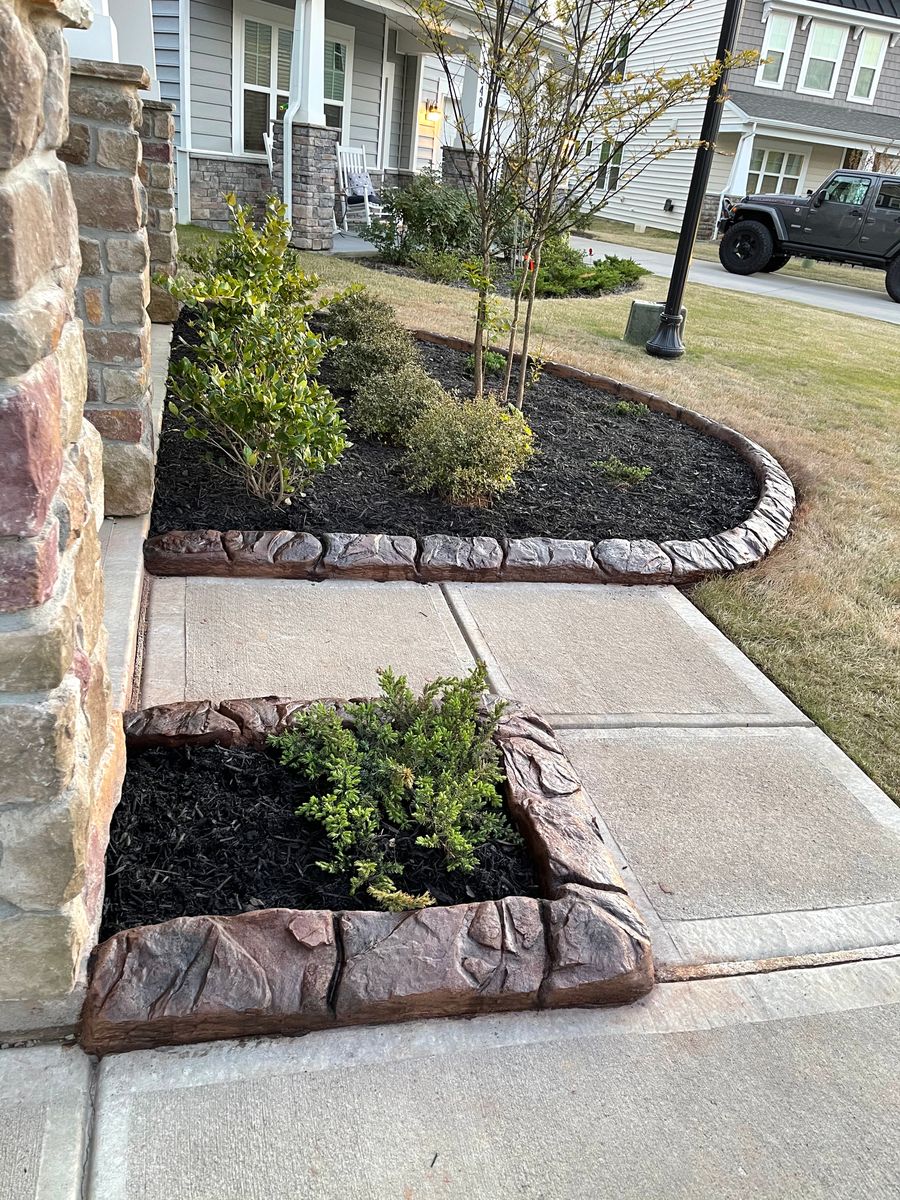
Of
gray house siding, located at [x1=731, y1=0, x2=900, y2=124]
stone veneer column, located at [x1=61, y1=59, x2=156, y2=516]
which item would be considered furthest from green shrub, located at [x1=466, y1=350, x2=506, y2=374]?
gray house siding, located at [x1=731, y1=0, x2=900, y2=124]

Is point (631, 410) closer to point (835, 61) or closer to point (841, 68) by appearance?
point (835, 61)

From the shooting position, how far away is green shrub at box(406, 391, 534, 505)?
4.31 metres

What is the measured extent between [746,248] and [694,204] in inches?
396

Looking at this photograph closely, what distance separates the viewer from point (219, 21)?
1162 cm

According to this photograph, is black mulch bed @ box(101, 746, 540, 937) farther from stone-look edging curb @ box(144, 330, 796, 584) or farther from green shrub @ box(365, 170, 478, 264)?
green shrub @ box(365, 170, 478, 264)

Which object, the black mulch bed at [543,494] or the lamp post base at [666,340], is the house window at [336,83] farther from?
the black mulch bed at [543,494]

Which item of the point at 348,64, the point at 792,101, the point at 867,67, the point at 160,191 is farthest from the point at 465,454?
the point at 867,67

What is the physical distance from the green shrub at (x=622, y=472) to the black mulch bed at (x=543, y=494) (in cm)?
4

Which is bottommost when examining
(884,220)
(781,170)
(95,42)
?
(95,42)

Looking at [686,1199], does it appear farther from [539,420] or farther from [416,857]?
[539,420]

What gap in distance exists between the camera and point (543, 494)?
465 cm

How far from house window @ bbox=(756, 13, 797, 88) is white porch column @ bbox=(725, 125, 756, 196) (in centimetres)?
168

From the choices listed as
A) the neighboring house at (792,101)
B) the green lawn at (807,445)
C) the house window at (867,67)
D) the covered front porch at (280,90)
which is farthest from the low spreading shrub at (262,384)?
the house window at (867,67)

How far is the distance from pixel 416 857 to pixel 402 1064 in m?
0.50
